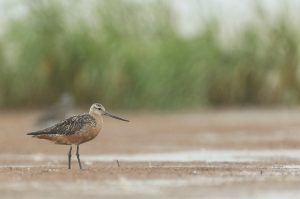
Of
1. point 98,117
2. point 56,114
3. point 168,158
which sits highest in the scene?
point 56,114

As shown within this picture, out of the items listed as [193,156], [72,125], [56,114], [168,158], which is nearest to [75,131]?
[72,125]

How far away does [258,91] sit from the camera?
2600 centimetres

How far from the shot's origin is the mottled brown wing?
466 inches

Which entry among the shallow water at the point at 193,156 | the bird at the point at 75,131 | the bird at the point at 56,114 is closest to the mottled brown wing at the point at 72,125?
the bird at the point at 75,131

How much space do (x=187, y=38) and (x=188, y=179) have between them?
1606 centimetres

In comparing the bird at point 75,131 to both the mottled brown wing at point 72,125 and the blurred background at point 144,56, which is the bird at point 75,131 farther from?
the blurred background at point 144,56

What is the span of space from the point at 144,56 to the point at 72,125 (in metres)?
13.5

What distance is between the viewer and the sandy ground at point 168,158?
9133 millimetres

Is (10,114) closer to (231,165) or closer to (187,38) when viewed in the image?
(187,38)

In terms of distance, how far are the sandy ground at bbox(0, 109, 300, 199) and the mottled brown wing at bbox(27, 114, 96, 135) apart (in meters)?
0.39

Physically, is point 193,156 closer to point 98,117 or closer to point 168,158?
point 168,158

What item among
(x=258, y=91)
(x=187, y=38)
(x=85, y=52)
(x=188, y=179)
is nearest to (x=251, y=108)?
(x=258, y=91)

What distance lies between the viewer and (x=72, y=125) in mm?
11875

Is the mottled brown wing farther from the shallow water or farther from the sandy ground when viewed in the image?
the shallow water
